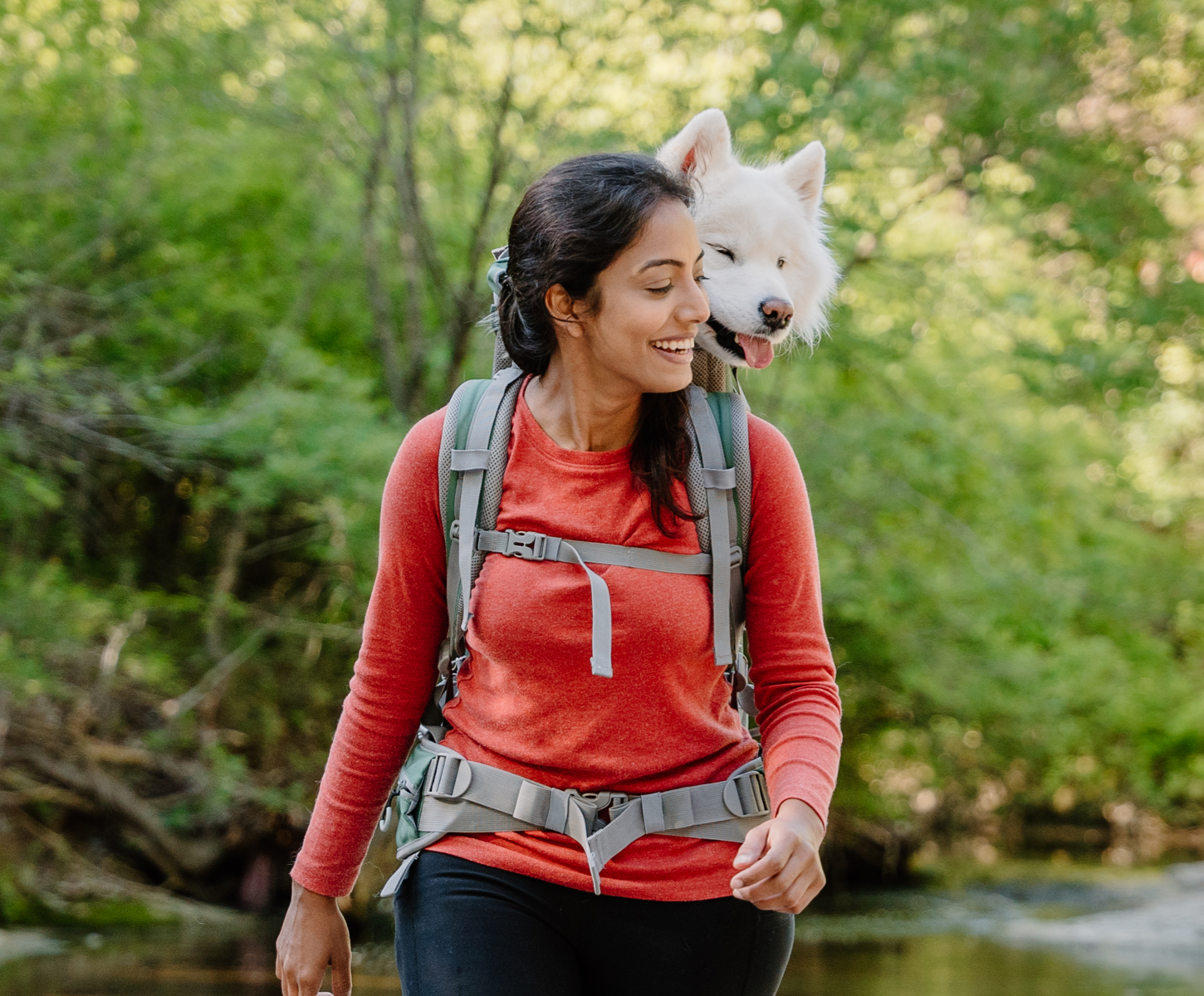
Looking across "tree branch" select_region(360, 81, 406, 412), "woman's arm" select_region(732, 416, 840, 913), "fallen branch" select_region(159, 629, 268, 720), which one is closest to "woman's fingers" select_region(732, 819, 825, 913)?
"woman's arm" select_region(732, 416, 840, 913)

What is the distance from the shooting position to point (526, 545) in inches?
79.7

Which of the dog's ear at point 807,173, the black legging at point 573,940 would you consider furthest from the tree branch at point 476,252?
the black legging at point 573,940

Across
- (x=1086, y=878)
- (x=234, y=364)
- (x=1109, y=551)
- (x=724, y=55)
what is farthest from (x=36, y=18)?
(x=1086, y=878)

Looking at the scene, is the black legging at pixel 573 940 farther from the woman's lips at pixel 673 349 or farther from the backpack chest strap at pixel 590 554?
the woman's lips at pixel 673 349

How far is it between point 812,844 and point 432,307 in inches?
464

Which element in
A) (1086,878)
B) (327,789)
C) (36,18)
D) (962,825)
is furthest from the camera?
(962,825)

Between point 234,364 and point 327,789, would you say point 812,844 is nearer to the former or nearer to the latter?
point 327,789

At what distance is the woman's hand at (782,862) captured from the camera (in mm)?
1765

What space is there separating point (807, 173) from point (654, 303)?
Result: 2.57 feet

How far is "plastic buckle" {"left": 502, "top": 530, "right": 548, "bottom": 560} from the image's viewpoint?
202 centimetres

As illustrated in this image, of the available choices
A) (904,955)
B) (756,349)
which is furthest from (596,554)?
(904,955)

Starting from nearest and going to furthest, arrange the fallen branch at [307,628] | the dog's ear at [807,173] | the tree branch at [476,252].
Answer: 1. the dog's ear at [807,173]
2. the tree branch at [476,252]
3. the fallen branch at [307,628]

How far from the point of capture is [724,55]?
11133 millimetres

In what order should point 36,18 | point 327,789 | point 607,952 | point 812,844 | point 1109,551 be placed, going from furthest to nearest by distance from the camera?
point 1109,551, point 36,18, point 327,789, point 607,952, point 812,844
